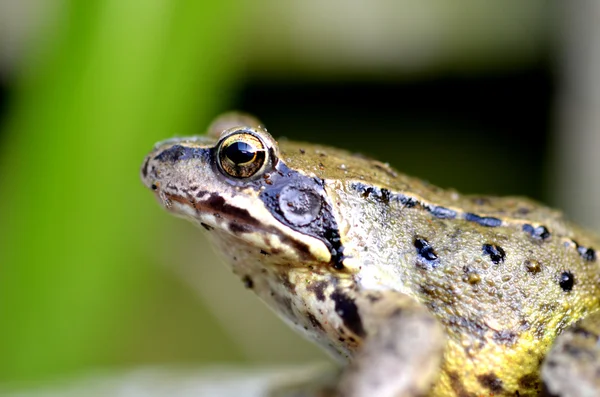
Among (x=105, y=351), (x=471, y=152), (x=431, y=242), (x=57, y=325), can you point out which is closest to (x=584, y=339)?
(x=431, y=242)

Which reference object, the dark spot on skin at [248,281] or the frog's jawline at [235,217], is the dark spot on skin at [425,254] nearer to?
the frog's jawline at [235,217]

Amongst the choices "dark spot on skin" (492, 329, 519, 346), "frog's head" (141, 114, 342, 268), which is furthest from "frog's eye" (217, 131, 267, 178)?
"dark spot on skin" (492, 329, 519, 346)

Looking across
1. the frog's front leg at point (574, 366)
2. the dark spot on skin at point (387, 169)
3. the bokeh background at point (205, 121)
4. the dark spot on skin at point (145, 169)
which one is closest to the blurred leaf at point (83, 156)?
the bokeh background at point (205, 121)

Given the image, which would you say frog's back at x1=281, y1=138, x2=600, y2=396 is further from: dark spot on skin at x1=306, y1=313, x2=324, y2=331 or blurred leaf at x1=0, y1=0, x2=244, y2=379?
blurred leaf at x1=0, y1=0, x2=244, y2=379

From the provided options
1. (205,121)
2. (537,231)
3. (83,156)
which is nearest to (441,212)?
(537,231)

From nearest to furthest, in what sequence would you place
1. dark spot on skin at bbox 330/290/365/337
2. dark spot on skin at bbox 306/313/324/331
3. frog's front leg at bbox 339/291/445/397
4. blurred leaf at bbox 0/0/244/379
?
frog's front leg at bbox 339/291/445/397, dark spot on skin at bbox 330/290/365/337, dark spot on skin at bbox 306/313/324/331, blurred leaf at bbox 0/0/244/379

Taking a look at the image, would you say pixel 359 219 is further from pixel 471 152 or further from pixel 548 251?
pixel 471 152
